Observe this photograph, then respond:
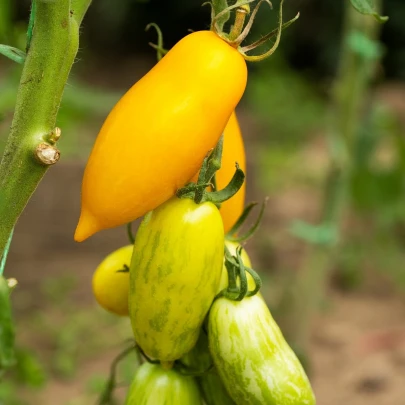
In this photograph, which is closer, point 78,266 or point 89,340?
point 89,340

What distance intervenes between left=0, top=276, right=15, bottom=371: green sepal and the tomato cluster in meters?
0.07

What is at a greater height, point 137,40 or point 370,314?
point 370,314

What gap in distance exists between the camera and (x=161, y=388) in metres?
0.66

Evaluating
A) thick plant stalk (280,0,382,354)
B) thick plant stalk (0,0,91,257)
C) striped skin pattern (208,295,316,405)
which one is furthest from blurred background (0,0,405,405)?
striped skin pattern (208,295,316,405)

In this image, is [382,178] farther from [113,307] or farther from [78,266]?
[113,307]

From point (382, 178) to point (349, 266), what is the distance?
1.17 feet

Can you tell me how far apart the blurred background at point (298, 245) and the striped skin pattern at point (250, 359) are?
263 millimetres

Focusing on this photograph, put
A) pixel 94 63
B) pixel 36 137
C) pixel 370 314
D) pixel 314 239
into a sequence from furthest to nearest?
1. pixel 94 63
2. pixel 370 314
3. pixel 314 239
4. pixel 36 137

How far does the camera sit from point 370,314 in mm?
2584

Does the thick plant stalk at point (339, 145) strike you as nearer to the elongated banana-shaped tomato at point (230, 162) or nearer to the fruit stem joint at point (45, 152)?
the elongated banana-shaped tomato at point (230, 162)

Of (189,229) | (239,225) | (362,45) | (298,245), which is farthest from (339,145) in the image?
(298,245)

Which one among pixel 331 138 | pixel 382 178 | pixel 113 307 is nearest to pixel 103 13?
pixel 382 178

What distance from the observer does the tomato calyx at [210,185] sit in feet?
1.95

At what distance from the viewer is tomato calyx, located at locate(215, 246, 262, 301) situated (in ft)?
2.06
